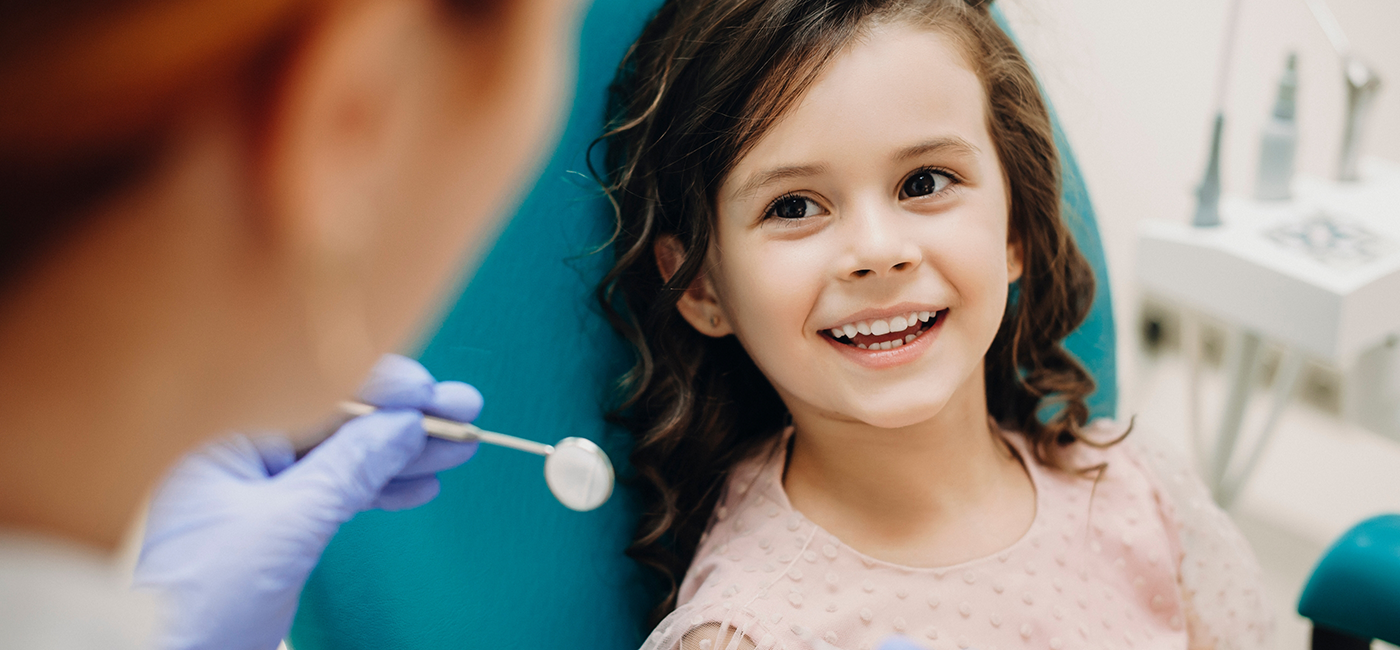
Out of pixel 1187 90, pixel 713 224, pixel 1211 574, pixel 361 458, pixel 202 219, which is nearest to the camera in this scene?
pixel 202 219

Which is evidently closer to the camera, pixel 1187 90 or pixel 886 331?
pixel 886 331

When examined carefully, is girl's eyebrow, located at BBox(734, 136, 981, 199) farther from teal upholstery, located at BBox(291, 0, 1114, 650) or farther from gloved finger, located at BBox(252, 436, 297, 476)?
gloved finger, located at BBox(252, 436, 297, 476)

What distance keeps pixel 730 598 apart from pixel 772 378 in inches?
7.7

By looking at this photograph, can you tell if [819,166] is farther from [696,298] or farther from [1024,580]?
[1024,580]

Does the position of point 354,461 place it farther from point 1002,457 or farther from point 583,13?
point 1002,457

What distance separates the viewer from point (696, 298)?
3.16 ft

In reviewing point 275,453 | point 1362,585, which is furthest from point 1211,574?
point 275,453

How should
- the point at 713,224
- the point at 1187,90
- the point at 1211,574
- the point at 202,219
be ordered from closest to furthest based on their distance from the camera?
the point at 202,219 < the point at 713,224 < the point at 1211,574 < the point at 1187,90

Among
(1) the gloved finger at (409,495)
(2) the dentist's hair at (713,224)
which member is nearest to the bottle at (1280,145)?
(2) the dentist's hair at (713,224)

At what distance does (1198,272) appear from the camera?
63.7 inches

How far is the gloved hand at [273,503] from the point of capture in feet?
2.27

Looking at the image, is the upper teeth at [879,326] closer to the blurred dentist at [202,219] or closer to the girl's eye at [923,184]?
the girl's eye at [923,184]

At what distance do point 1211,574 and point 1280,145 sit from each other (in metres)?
0.95

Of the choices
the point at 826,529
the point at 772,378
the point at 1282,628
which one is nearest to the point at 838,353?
the point at 772,378
